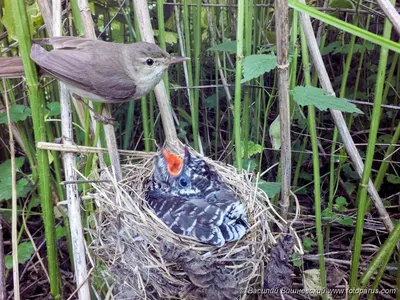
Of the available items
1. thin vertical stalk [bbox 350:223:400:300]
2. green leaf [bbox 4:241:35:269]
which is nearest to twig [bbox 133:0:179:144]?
green leaf [bbox 4:241:35:269]

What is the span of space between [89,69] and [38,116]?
339 millimetres

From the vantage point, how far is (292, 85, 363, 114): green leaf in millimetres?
1497

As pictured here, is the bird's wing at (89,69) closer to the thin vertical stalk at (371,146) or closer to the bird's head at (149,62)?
the bird's head at (149,62)

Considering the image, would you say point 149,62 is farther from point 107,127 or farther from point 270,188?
point 270,188

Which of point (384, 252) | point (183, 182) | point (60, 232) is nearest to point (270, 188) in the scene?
point (183, 182)

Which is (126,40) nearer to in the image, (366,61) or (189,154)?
(189,154)

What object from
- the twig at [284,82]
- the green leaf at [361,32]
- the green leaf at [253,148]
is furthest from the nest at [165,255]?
the green leaf at [361,32]

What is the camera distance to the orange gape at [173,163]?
200 centimetres

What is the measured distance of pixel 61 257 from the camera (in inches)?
101

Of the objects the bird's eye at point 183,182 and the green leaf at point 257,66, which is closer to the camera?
the green leaf at point 257,66

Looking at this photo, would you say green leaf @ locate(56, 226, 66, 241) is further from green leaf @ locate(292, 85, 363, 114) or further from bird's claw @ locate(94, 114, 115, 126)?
green leaf @ locate(292, 85, 363, 114)

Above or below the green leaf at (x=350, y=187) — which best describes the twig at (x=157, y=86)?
above

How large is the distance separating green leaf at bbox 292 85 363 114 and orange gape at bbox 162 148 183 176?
0.65 metres

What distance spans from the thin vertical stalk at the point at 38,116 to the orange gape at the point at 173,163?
1.69 ft
